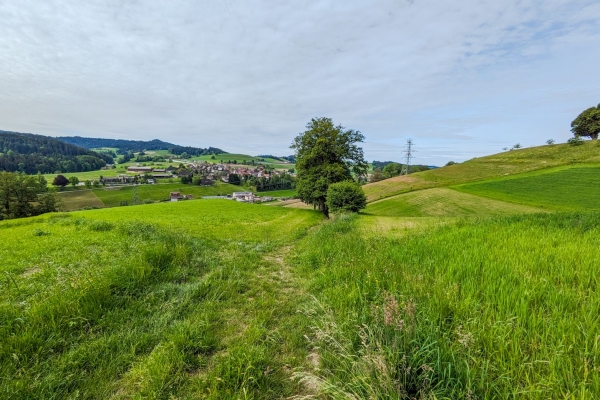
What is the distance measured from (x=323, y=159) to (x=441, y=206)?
20813mm

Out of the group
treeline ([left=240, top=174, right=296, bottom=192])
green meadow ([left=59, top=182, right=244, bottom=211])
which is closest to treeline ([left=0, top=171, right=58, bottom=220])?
green meadow ([left=59, top=182, right=244, bottom=211])

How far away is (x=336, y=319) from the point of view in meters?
3.57

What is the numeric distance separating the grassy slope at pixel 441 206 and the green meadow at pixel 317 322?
2888 cm

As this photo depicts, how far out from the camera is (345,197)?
2562cm

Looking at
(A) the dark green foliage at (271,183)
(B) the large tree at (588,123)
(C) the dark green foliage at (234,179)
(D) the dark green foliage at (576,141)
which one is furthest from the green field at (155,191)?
(B) the large tree at (588,123)

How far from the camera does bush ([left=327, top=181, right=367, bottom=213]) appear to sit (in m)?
25.7

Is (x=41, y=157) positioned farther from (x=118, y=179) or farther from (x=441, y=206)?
(x=441, y=206)

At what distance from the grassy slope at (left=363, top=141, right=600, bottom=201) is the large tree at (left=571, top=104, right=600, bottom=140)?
9659 mm

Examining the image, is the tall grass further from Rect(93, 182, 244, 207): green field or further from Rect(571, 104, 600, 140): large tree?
Rect(571, 104, 600, 140): large tree

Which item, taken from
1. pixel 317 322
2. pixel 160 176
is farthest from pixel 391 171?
pixel 317 322

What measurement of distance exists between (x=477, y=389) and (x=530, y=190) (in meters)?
50.6

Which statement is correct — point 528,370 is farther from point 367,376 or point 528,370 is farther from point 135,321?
point 135,321

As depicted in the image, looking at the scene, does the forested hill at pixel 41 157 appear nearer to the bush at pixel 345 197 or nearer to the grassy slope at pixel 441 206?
the bush at pixel 345 197

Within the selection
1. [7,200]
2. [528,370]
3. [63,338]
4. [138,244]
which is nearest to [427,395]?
[528,370]
